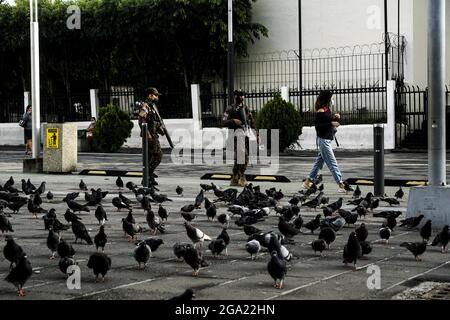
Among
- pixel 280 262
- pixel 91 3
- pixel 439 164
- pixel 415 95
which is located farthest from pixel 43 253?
pixel 91 3

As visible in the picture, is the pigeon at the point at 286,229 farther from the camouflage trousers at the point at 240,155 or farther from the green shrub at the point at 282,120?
the green shrub at the point at 282,120

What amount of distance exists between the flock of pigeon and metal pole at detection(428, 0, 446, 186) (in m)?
0.72

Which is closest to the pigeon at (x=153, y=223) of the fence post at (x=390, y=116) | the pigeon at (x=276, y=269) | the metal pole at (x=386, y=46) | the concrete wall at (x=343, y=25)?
the pigeon at (x=276, y=269)

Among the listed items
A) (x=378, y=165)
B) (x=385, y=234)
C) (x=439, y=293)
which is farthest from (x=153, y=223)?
(x=378, y=165)

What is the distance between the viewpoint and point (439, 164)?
31.1 feet

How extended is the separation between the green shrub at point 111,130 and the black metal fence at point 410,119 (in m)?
9.80

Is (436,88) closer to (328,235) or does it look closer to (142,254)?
(328,235)

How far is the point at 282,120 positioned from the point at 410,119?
5.35 metres

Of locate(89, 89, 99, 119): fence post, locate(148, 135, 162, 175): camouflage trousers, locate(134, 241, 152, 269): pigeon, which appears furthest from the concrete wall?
locate(134, 241, 152, 269): pigeon

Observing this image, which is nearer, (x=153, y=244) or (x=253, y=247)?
(x=253, y=247)

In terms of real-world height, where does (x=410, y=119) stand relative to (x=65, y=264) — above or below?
above

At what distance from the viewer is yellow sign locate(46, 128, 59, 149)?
60.4ft

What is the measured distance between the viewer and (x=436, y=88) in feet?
30.7

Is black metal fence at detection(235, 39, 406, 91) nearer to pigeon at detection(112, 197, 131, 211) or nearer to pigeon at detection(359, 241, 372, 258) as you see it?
pigeon at detection(112, 197, 131, 211)
